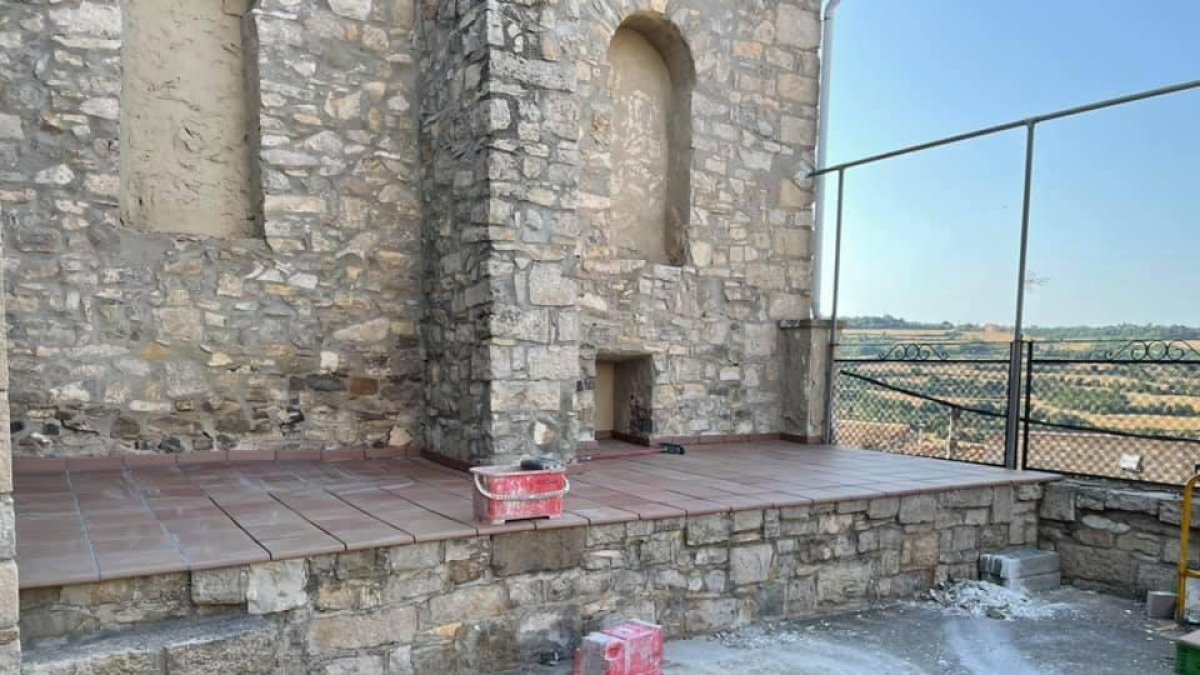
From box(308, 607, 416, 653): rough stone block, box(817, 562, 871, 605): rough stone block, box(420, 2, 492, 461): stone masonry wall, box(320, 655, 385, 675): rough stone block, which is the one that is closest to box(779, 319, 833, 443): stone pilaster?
box(817, 562, 871, 605): rough stone block

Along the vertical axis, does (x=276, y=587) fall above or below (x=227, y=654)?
above

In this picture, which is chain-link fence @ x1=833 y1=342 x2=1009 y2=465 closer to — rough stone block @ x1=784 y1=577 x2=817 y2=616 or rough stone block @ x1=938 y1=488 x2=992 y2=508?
rough stone block @ x1=938 y1=488 x2=992 y2=508

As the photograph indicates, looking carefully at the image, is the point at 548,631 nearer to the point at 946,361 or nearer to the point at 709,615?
the point at 709,615

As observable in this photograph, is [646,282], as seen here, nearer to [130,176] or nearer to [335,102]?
[335,102]

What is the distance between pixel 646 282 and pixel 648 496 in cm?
223

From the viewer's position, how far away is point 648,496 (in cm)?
392

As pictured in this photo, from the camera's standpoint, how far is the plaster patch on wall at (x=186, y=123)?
14.5 feet

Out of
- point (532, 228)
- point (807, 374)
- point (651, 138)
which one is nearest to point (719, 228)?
point (651, 138)

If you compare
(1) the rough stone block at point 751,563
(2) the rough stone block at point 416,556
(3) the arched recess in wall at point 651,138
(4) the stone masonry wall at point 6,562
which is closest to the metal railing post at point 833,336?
(3) the arched recess in wall at point 651,138

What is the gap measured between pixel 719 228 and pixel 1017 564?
10.4ft

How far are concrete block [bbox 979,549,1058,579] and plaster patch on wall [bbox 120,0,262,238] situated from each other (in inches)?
197

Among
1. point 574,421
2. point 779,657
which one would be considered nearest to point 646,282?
point 574,421

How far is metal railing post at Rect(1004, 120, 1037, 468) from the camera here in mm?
5043

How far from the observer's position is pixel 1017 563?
15.0 ft
